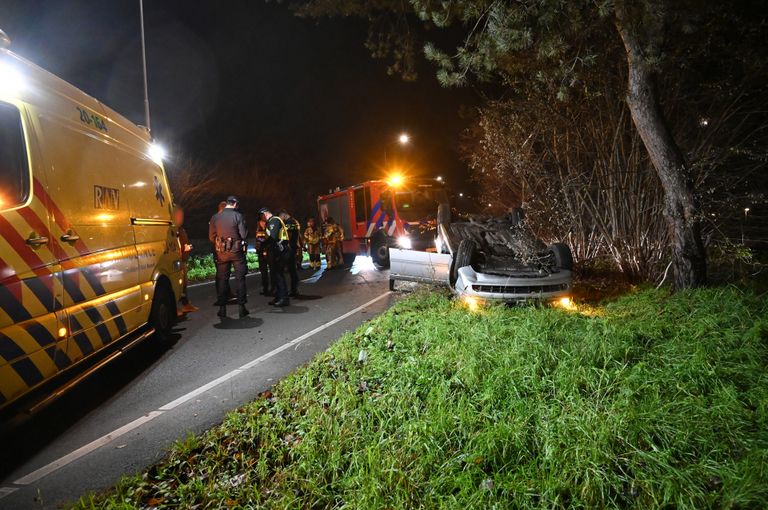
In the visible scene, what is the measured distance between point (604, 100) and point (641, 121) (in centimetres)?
268

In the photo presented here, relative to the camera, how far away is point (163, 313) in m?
5.91

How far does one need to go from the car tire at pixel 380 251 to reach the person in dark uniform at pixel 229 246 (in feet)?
20.3

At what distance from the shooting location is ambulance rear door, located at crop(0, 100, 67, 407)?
2910mm

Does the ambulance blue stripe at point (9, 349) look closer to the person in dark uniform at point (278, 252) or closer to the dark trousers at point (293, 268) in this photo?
the person in dark uniform at point (278, 252)

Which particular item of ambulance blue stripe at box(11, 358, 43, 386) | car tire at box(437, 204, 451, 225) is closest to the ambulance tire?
ambulance blue stripe at box(11, 358, 43, 386)

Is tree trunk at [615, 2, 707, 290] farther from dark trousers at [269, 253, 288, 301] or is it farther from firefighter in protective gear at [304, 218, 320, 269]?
firefighter in protective gear at [304, 218, 320, 269]

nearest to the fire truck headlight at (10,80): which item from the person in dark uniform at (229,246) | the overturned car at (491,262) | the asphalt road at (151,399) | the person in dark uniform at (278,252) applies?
the asphalt road at (151,399)

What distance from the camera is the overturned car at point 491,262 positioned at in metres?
6.13

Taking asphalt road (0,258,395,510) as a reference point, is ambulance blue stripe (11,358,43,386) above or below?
above

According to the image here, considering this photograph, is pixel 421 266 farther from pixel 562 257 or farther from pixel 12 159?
pixel 12 159

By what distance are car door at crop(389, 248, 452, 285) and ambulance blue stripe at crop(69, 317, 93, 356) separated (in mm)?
4651

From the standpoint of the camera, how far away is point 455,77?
6.76 metres

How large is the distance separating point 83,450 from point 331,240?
10.9 m

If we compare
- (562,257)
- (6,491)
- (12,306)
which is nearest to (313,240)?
(562,257)
